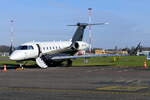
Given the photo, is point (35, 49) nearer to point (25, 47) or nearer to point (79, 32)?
point (25, 47)

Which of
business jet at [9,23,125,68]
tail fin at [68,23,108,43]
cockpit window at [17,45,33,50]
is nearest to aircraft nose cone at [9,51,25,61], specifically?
business jet at [9,23,125,68]

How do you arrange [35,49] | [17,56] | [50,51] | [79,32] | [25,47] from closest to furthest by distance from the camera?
[17,56], [25,47], [35,49], [50,51], [79,32]

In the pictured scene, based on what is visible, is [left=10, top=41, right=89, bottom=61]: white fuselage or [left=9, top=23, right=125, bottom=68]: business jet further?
[left=9, top=23, right=125, bottom=68]: business jet

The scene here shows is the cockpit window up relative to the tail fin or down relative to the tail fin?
down

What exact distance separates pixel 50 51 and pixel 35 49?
2682 millimetres

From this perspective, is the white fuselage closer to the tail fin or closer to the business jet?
the business jet

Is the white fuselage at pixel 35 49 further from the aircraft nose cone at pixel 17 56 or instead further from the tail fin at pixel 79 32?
the tail fin at pixel 79 32

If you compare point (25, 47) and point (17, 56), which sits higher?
point (25, 47)

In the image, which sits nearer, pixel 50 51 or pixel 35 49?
pixel 35 49

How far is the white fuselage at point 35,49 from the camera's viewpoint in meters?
39.2

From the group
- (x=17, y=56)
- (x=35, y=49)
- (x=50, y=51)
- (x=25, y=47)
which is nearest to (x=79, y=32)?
(x=50, y=51)

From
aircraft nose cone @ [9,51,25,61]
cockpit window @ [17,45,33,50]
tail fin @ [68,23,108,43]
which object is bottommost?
aircraft nose cone @ [9,51,25,61]

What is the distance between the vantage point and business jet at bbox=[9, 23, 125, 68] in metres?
39.8

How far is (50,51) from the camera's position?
43.1 m
